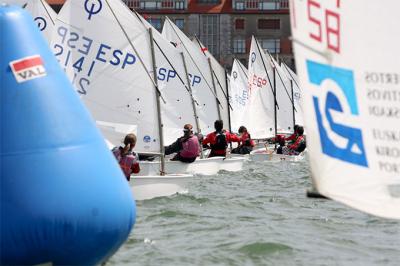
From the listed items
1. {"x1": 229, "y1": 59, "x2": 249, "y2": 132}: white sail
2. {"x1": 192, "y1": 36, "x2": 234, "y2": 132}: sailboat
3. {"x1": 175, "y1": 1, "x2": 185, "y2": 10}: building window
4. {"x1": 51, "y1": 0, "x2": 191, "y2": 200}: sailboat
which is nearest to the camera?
{"x1": 51, "y1": 0, "x2": 191, "y2": 200}: sailboat

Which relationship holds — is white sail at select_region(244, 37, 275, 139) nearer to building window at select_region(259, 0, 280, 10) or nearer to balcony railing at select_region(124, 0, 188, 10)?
balcony railing at select_region(124, 0, 188, 10)

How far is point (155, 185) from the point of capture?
50.0 feet

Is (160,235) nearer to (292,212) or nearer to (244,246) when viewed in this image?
(244,246)

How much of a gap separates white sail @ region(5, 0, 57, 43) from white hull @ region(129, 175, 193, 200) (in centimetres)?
892

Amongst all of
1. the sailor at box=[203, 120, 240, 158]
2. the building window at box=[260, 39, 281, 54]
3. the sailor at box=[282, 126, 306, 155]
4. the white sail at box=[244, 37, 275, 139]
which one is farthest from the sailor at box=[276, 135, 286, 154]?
the building window at box=[260, 39, 281, 54]

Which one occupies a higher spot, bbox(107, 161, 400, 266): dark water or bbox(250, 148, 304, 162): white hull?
bbox(250, 148, 304, 162): white hull

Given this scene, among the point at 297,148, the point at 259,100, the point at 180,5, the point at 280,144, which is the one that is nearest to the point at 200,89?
the point at 297,148

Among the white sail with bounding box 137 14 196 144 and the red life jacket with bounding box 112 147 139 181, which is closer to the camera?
the red life jacket with bounding box 112 147 139 181

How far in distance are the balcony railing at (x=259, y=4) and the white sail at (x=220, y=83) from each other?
64.3 m

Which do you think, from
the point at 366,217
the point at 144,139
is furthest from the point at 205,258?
the point at 144,139

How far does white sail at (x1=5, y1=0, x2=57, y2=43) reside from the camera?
23484mm

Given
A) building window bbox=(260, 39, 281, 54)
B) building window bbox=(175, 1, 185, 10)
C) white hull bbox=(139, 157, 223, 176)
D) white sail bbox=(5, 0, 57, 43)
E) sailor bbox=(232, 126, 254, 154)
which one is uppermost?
building window bbox=(175, 1, 185, 10)

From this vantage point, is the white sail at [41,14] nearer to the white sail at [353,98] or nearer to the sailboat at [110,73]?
the sailboat at [110,73]

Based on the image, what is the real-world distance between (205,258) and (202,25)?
3520 inches
